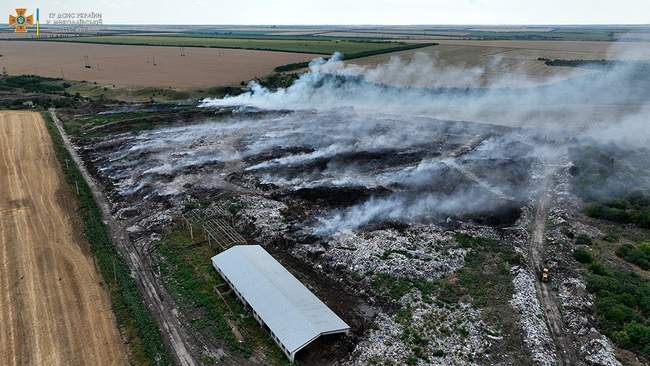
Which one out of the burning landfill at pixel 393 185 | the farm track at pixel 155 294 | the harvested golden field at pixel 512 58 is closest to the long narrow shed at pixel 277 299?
the burning landfill at pixel 393 185

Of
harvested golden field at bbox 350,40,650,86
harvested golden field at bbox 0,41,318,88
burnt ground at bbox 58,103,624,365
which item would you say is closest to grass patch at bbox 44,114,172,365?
burnt ground at bbox 58,103,624,365

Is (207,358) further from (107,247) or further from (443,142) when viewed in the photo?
(443,142)

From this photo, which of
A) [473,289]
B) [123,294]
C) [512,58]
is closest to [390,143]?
[473,289]

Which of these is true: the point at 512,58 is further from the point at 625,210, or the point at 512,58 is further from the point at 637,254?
the point at 637,254

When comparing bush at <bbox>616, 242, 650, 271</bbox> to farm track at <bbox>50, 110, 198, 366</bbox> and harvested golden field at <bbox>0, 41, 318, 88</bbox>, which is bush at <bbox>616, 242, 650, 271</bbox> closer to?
farm track at <bbox>50, 110, 198, 366</bbox>

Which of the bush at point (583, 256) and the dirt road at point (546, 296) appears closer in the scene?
the dirt road at point (546, 296)

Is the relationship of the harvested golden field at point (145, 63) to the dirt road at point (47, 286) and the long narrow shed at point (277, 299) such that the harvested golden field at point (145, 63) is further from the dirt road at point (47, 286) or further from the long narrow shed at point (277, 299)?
the long narrow shed at point (277, 299)
